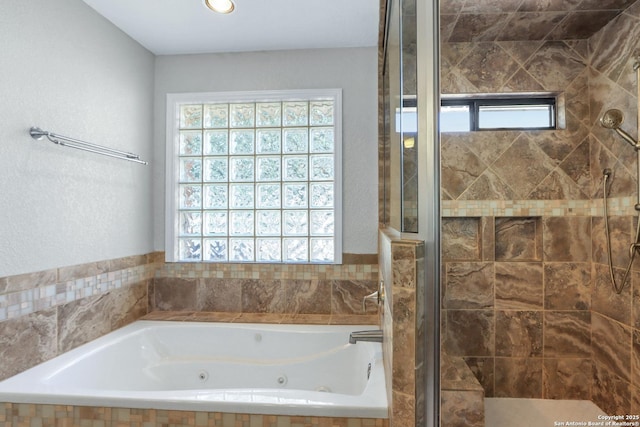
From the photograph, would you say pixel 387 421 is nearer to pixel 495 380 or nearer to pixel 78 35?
pixel 495 380

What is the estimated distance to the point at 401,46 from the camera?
1439 mm

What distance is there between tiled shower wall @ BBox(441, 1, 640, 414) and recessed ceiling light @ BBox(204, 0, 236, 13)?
4.63 feet

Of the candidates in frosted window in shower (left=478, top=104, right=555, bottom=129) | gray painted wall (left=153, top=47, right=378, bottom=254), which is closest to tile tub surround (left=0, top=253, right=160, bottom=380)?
gray painted wall (left=153, top=47, right=378, bottom=254)

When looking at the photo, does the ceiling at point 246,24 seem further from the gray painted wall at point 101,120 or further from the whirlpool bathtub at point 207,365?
the whirlpool bathtub at point 207,365

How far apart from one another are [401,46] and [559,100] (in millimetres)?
654

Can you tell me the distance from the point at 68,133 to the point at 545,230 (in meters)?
2.35

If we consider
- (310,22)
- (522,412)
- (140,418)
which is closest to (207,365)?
(140,418)

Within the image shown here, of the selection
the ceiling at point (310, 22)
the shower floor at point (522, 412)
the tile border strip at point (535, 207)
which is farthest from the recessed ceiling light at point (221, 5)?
the shower floor at point (522, 412)

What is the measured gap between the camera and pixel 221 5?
2021 millimetres

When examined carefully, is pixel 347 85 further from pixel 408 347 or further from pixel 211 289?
pixel 408 347

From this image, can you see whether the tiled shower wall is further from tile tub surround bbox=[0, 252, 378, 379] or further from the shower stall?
tile tub surround bbox=[0, 252, 378, 379]

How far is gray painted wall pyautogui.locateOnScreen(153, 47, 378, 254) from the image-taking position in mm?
2510

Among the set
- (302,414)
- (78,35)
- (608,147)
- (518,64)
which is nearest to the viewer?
(518,64)

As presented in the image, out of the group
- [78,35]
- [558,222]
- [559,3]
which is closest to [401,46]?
[559,3]
